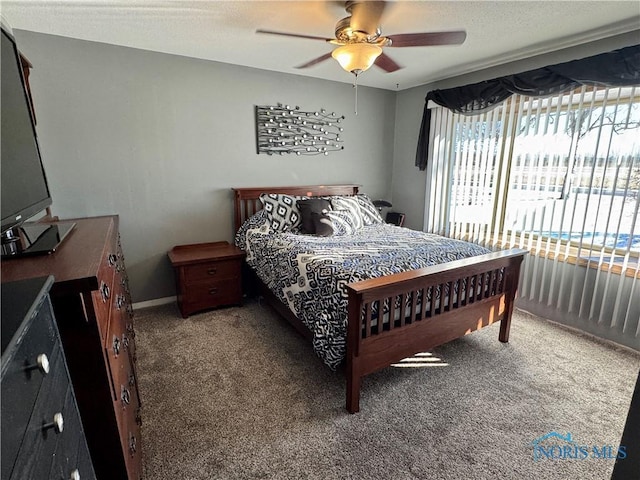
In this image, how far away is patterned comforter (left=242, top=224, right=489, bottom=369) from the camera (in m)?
1.95

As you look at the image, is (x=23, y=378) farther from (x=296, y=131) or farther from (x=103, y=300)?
(x=296, y=131)

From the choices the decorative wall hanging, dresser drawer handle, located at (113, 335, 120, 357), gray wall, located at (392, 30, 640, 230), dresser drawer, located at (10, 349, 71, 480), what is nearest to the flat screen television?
dresser drawer handle, located at (113, 335, 120, 357)

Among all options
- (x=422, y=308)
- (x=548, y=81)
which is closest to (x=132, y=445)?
(x=422, y=308)

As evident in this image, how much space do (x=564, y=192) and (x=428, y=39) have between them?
179cm

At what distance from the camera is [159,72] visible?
2.90 meters

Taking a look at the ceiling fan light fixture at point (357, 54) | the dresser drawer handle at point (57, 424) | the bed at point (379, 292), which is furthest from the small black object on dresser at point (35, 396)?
the ceiling fan light fixture at point (357, 54)

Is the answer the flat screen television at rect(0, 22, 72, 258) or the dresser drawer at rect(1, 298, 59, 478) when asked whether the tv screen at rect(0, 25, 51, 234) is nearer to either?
the flat screen television at rect(0, 22, 72, 258)

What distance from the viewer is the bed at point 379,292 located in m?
1.85

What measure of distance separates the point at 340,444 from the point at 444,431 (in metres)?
0.56

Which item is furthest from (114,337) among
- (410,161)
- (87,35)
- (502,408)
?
(410,161)

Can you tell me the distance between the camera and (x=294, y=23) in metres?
2.25

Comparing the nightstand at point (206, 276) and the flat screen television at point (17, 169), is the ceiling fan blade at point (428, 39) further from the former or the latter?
the nightstand at point (206, 276)

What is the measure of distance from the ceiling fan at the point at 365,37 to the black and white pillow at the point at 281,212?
1.52 m

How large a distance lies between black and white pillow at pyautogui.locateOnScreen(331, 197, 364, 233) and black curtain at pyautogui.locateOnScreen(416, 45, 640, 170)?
1.44 m
